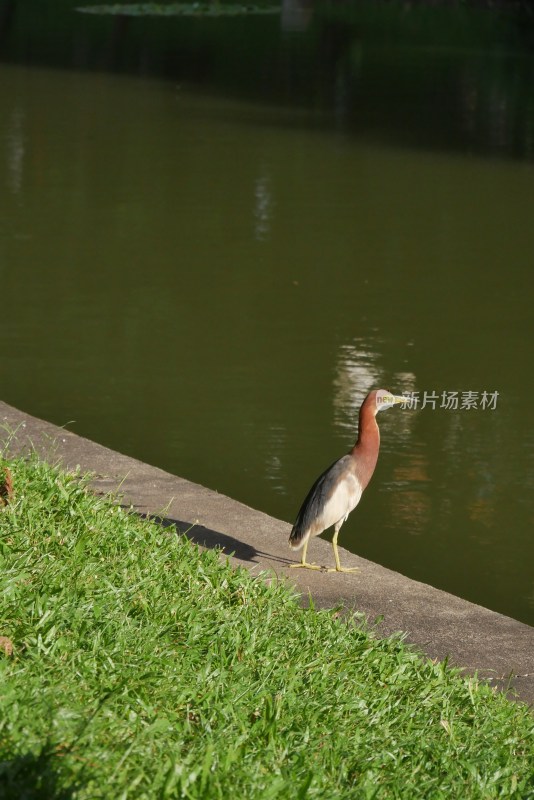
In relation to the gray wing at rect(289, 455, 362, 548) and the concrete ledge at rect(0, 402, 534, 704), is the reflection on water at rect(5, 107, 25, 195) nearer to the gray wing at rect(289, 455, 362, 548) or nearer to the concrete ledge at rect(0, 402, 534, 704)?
the concrete ledge at rect(0, 402, 534, 704)

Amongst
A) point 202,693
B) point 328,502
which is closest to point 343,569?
point 328,502

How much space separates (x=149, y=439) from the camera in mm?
8102

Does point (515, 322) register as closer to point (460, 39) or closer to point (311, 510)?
point (311, 510)

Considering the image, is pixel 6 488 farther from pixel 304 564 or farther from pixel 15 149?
pixel 15 149

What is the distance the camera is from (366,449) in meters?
6.08

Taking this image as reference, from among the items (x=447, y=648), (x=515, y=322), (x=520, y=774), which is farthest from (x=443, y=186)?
(x=520, y=774)

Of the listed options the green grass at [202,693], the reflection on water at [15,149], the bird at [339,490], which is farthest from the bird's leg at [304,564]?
the reflection on water at [15,149]

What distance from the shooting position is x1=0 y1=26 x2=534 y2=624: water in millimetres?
7523

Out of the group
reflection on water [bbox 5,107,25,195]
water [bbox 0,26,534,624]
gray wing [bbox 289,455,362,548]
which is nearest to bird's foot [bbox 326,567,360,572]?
gray wing [bbox 289,455,362,548]

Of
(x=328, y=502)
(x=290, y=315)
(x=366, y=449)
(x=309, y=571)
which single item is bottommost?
(x=290, y=315)

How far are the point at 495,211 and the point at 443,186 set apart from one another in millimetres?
1364

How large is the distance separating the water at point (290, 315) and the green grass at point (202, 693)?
1527 millimetres

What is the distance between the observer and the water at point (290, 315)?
24.7ft

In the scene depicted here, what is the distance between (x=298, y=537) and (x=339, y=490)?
252 millimetres
